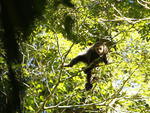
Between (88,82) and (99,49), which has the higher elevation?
(99,49)

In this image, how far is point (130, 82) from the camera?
5922 millimetres

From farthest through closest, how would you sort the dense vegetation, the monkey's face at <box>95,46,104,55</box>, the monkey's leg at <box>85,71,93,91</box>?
the monkey's face at <box>95,46,104,55</box> < the monkey's leg at <box>85,71,93,91</box> < the dense vegetation

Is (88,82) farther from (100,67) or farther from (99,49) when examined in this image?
(99,49)

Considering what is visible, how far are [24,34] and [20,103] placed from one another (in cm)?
32

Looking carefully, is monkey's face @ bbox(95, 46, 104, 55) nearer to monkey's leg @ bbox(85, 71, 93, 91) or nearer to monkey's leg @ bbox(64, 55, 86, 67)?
monkey's leg @ bbox(64, 55, 86, 67)

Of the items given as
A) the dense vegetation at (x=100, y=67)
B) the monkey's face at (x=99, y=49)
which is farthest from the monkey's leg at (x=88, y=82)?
the monkey's face at (x=99, y=49)

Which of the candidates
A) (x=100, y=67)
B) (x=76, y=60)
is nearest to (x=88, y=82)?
(x=100, y=67)

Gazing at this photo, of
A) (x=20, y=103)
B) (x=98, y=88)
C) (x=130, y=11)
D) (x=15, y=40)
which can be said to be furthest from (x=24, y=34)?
(x=130, y=11)

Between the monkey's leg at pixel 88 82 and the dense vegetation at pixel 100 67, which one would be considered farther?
the monkey's leg at pixel 88 82

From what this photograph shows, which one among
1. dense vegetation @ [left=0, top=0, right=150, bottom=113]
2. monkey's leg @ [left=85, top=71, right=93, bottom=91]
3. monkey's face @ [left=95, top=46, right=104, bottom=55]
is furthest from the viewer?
monkey's face @ [left=95, top=46, right=104, bottom=55]

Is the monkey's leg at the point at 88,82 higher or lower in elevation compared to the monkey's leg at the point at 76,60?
lower

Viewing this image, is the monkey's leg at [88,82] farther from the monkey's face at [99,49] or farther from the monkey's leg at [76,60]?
the monkey's face at [99,49]

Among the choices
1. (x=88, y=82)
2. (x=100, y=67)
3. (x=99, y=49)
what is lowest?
(x=88, y=82)

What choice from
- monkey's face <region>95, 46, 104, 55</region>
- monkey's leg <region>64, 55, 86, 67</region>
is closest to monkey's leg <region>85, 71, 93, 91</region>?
monkey's leg <region>64, 55, 86, 67</region>
